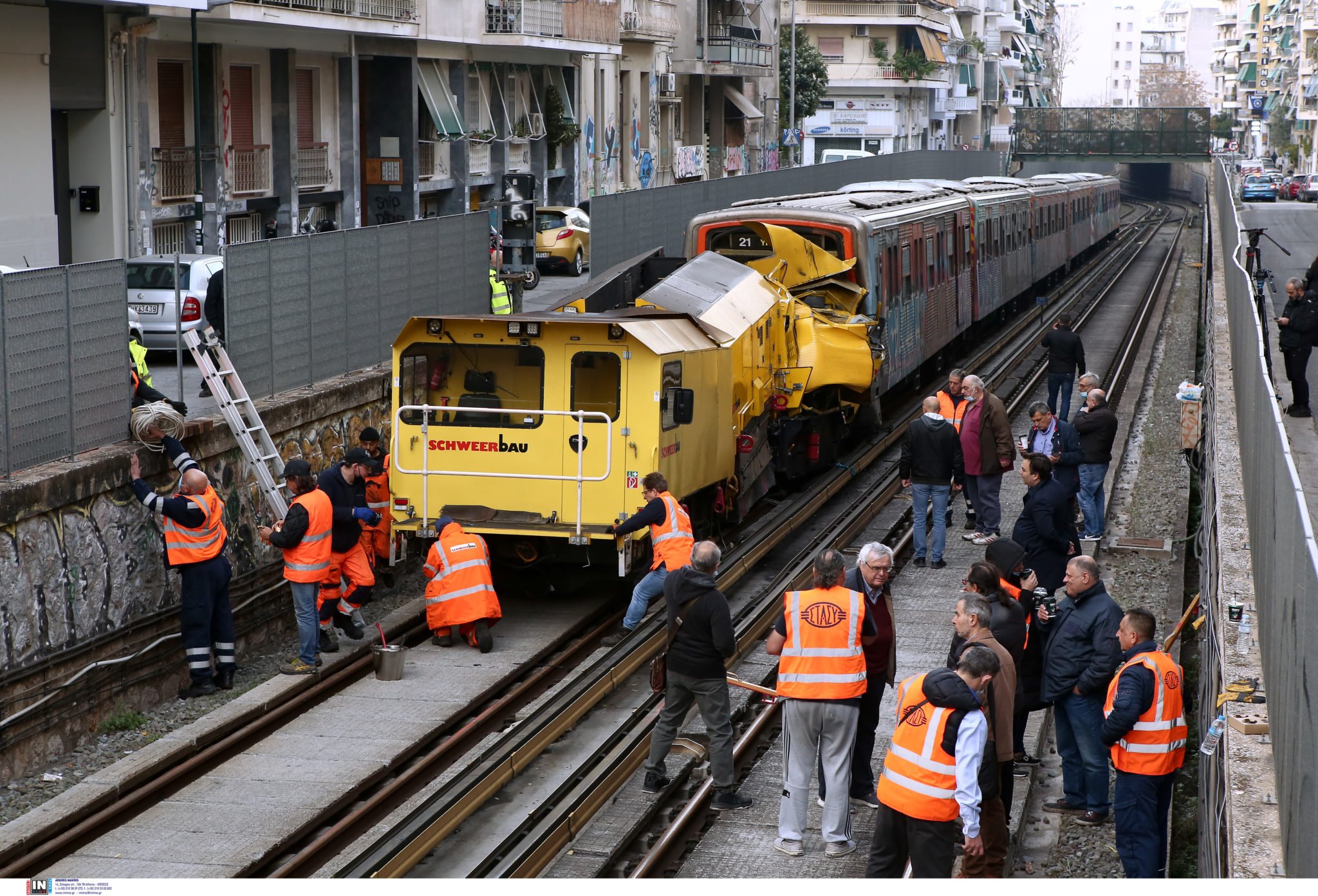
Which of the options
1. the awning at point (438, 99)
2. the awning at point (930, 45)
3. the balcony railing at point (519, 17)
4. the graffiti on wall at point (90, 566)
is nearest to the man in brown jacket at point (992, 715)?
the graffiti on wall at point (90, 566)

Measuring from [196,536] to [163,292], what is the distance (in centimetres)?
794

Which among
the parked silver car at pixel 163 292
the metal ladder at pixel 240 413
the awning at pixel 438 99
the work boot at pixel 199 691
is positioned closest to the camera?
the work boot at pixel 199 691

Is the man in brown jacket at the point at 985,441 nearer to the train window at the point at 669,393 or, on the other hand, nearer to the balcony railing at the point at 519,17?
the train window at the point at 669,393

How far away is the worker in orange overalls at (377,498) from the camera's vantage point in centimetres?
1384

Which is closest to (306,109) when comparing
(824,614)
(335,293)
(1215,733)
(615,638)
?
(335,293)

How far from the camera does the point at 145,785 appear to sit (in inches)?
399

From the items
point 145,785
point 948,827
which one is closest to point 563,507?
point 145,785

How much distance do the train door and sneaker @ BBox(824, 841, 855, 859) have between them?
466cm

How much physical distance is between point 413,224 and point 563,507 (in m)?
7.15

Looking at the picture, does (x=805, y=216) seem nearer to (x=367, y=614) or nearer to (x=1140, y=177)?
(x=367, y=614)

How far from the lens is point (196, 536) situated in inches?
464

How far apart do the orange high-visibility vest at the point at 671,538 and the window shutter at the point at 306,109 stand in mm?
19919

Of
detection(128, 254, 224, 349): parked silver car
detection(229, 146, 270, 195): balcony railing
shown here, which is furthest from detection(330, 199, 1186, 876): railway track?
detection(229, 146, 270, 195): balcony railing

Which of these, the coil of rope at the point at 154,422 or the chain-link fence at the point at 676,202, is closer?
the coil of rope at the point at 154,422
